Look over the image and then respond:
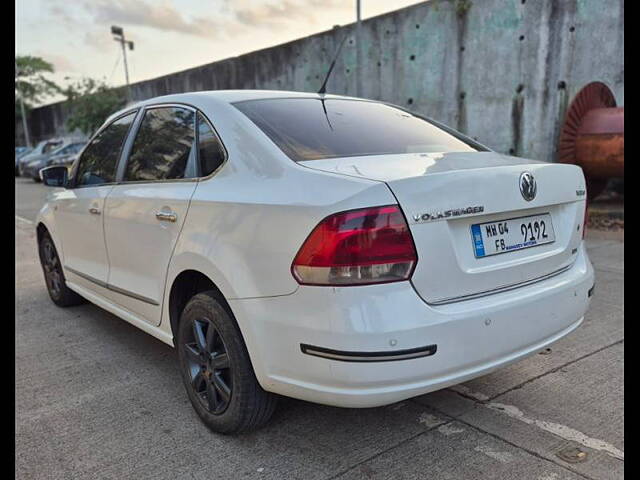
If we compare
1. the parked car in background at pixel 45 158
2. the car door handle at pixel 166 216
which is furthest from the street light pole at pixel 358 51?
the parked car in background at pixel 45 158

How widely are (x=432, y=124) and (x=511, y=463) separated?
6.30 feet

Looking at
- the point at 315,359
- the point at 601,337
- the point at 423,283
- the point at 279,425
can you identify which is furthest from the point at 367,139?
the point at 601,337

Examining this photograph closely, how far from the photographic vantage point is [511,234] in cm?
222

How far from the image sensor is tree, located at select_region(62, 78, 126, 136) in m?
24.2

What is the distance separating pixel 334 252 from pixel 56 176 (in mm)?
3224

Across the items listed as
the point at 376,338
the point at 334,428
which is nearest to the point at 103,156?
the point at 334,428

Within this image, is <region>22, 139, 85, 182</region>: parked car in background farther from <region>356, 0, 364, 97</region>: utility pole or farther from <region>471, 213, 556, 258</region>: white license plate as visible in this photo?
<region>471, 213, 556, 258</region>: white license plate

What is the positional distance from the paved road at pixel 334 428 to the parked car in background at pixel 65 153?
1864 cm

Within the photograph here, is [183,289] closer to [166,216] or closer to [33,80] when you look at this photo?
[166,216]

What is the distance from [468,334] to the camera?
1999mm

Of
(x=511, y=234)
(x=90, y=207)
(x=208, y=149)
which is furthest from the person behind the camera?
(x=90, y=207)

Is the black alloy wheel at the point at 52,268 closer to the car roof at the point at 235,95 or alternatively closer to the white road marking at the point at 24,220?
the car roof at the point at 235,95

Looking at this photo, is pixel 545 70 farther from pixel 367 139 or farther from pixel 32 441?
pixel 32 441

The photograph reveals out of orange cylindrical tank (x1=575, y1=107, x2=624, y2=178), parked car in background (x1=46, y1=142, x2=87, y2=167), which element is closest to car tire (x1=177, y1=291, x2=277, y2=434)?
orange cylindrical tank (x1=575, y1=107, x2=624, y2=178)
